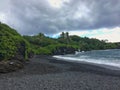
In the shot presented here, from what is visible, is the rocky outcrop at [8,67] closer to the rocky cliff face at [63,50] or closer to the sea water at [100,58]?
the sea water at [100,58]

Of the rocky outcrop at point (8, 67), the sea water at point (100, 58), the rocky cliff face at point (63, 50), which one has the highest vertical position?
the rocky cliff face at point (63, 50)

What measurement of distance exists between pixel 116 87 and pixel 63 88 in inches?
189

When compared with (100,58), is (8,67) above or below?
below

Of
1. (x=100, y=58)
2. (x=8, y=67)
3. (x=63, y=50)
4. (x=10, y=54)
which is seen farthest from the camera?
(x=63, y=50)

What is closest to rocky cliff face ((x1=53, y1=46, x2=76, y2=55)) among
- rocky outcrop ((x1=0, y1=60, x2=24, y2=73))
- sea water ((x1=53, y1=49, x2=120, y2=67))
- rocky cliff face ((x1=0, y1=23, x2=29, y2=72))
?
sea water ((x1=53, y1=49, x2=120, y2=67))

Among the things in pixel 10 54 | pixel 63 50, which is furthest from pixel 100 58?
pixel 63 50

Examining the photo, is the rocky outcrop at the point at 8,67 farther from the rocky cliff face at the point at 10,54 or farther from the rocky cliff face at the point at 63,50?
the rocky cliff face at the point at 63,50

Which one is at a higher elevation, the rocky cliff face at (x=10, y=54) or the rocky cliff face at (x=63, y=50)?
the rocky cliff face at (x=63, y=50)

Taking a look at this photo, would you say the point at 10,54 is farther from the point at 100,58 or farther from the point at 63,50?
the point at 63,50

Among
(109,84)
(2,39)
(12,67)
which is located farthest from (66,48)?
(109,84)

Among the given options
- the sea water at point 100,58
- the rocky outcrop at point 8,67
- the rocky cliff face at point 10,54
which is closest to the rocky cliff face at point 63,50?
the sea water at point 100,58

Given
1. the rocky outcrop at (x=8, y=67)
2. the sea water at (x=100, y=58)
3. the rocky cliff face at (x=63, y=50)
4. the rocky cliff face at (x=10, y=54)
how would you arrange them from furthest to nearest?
1. the rocky cliff face at (x=63, y=50)
2. the sea water at (x=100, y=58)
3. the rocky cliff face at (x=10, y=54)
4. the rocky outcrop at (x=8, y=67)

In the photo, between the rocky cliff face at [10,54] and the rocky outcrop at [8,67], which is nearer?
the rocky outcrop at [8,67]

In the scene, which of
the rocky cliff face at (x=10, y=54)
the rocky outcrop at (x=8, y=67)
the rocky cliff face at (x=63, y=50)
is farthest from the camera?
the rocky cliff face at (x=63, y=50)
